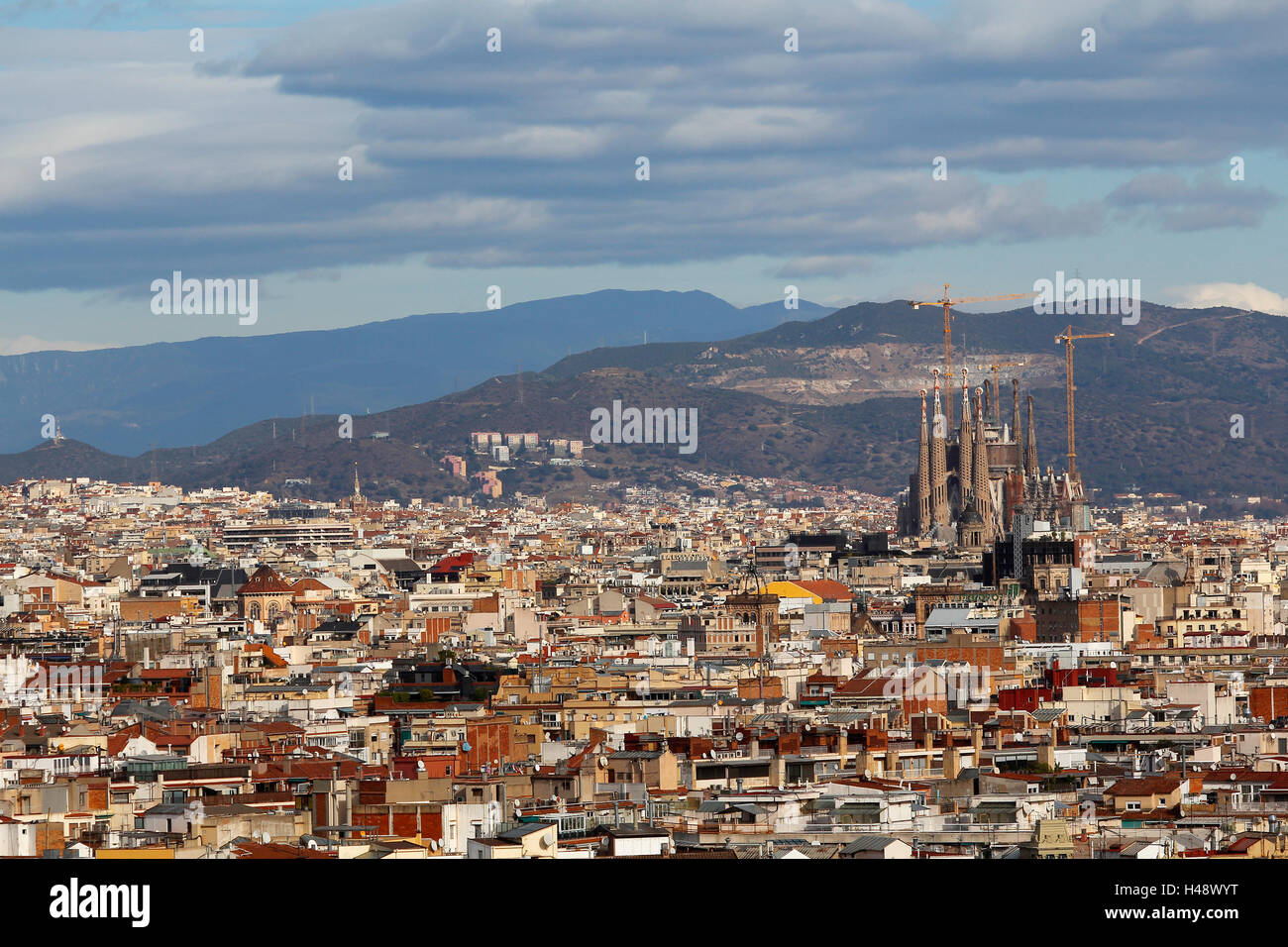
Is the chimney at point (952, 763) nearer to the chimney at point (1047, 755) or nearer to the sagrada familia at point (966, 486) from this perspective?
the chimney at point (1047, 755)

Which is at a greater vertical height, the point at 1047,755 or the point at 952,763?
the point at 952,763

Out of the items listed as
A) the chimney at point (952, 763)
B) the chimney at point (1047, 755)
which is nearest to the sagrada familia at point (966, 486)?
the chimney at point (1047, 755)

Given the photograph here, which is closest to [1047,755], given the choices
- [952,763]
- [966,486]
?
[952,763]

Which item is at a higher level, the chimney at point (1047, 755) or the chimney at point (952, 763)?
the chimney at point (952, 763)

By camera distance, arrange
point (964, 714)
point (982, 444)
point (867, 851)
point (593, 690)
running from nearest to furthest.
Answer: point (867, 851) → point (964, 714) → point (593, 690) → point (982, 444)

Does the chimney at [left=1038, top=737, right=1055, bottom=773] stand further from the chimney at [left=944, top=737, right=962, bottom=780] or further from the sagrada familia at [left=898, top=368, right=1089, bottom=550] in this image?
the sagrada familia at [left=898, top=368, right=1089, bottom=550]

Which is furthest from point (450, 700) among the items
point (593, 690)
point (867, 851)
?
point (867, 851)

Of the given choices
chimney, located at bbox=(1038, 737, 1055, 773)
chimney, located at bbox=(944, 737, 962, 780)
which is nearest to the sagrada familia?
chimney, located at bbox=(1038, 737, 1055, 773)

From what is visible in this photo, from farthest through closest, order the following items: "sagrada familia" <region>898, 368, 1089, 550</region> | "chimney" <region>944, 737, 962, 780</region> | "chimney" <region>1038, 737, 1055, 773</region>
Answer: "sagrada familia" <region>898, 368, 1089, 550</region> < "chimney" <region>1038, 737, 1055, 773</region> < "chimney" <region>944, 737, 962, 780</region>

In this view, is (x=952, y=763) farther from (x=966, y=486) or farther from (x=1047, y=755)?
(x=966, y=486)
